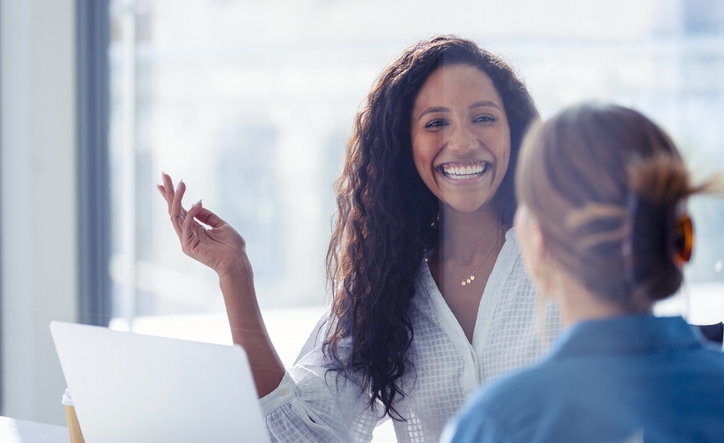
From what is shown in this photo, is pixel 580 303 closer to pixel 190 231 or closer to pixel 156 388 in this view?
pixel 156 388

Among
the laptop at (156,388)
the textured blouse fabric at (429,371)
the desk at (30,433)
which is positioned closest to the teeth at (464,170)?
the textured blouse fabric at (429,371)

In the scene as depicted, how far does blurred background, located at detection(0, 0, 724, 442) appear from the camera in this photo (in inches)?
68.3

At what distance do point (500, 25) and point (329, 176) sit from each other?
1.97 feet

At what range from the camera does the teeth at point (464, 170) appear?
102 centimetres

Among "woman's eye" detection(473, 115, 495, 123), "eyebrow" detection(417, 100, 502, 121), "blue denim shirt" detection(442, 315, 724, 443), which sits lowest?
"blue denim shirt" detection(442, 315, 724, 443)

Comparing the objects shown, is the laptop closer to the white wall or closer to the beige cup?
the beige cup

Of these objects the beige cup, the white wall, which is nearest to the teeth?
the beige cup

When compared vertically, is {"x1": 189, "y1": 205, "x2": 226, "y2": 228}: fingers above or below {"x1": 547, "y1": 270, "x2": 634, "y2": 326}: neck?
below

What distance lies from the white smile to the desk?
2.53 ft

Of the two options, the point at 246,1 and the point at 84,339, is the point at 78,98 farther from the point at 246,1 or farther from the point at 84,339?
the point at 84,339

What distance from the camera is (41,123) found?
2074mm

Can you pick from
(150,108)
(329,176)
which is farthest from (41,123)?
(329,176)

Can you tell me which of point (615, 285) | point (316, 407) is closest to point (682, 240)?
point (615, 285)

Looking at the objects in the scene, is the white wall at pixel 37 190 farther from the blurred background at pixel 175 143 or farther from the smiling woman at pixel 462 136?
the smiling woman at pixel 462 136
